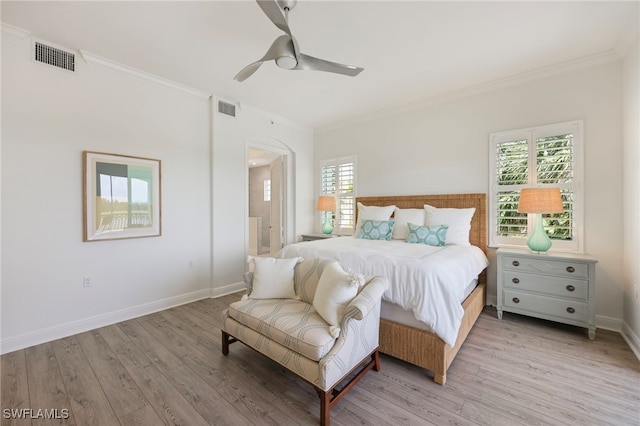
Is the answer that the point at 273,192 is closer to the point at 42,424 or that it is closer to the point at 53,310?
the point at 53,310

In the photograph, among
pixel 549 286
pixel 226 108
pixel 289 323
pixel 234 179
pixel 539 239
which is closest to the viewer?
pixel 289 323

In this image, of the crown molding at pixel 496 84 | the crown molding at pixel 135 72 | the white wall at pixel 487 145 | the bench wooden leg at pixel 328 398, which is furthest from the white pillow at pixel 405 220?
the crown molding at pixel 135 72

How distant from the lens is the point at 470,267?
8.61 ft

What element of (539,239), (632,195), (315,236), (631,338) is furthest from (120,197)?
(631,338)

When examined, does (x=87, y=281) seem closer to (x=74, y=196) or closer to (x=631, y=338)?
(x=74, y=196)

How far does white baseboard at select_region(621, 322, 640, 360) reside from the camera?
2.27 meters

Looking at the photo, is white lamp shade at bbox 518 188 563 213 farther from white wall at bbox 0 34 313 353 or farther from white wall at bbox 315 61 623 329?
white wall at bbox 0 34 313 353

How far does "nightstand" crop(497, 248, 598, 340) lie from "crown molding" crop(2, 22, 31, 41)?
5.22 meters

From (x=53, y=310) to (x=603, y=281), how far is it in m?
5.68

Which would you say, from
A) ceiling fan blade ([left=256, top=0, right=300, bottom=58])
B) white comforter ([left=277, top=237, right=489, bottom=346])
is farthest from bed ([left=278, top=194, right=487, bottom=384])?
ceiling fan blade ([left=256, top=0, right=300, bottom=58])

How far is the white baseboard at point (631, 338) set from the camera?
7.45 ft

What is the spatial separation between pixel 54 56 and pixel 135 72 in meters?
0.68

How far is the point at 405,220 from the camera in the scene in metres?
3.69

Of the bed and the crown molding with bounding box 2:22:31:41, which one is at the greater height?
the crown molding with bounding box 2:22:31:41
